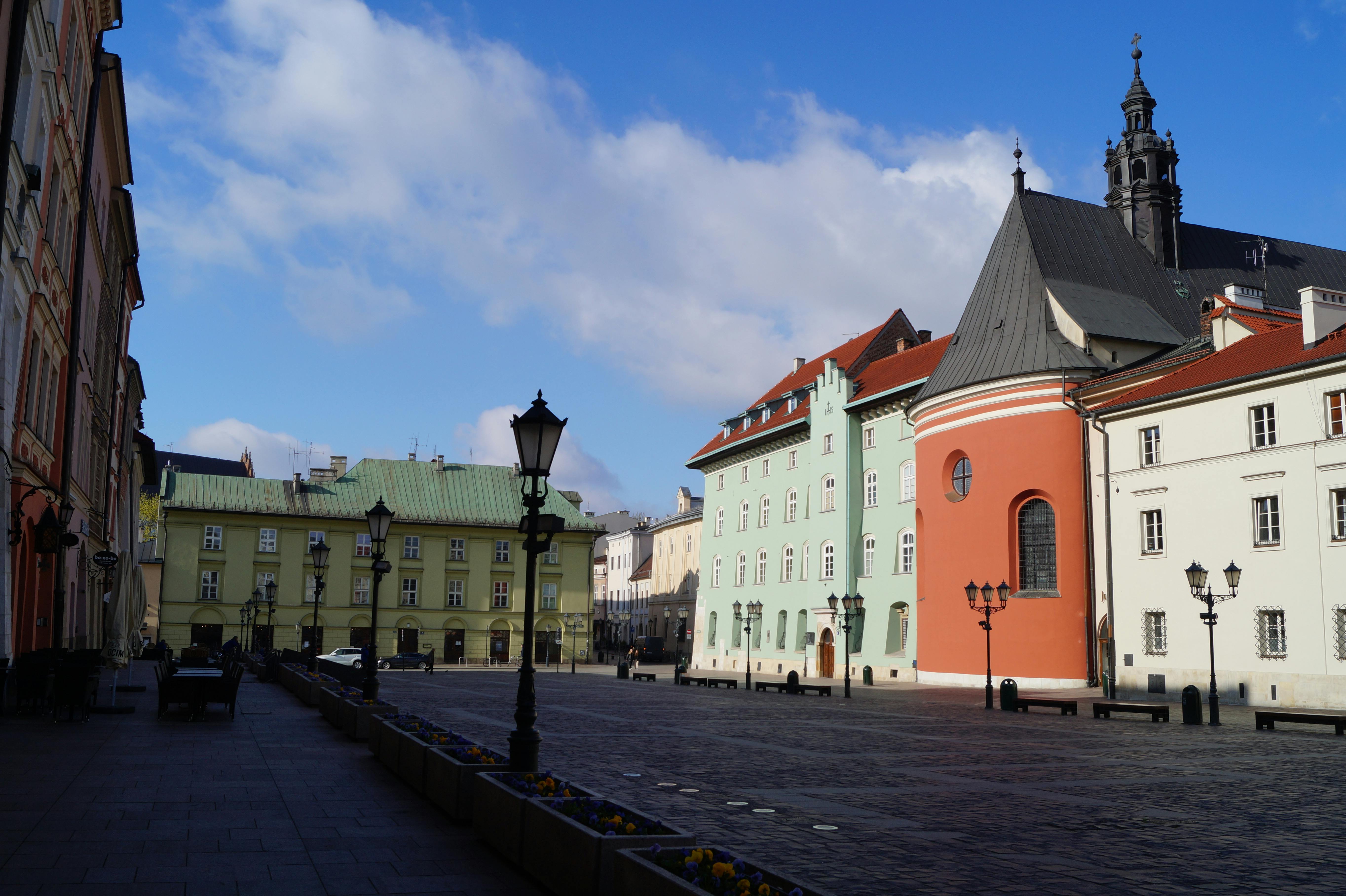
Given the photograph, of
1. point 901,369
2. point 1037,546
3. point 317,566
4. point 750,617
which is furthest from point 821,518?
point 317,566

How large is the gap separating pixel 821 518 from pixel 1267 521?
1029 inches

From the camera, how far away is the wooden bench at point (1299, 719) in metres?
22.5

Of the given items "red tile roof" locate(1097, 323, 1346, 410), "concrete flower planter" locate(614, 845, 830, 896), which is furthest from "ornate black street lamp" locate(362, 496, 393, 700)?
"red tile roof" locate(1097, 323, 1346, 410)

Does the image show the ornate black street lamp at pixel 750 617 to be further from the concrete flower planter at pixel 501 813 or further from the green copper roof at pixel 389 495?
the concrete flower planter at pixel 501 813

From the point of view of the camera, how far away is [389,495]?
238 feet

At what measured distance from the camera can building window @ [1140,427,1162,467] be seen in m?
35.8

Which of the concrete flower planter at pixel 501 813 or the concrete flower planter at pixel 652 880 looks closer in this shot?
the concrete flower planter at pixel 652 880

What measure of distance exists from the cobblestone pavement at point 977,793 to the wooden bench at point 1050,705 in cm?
211

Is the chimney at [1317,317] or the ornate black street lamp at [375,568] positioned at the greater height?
the chimney at [1317,317]

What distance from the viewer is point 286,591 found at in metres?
68.6

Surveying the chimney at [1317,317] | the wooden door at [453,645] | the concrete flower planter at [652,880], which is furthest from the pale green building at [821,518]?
the concrete flower planter at [652,880]

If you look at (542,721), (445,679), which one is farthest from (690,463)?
(542,721)

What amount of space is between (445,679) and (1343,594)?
1240 inches

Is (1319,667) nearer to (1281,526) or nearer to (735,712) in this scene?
(1281,526)
